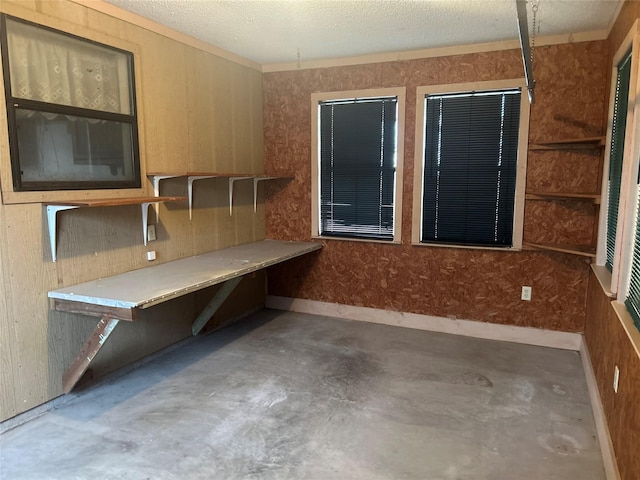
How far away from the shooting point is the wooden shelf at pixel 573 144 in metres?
3.31

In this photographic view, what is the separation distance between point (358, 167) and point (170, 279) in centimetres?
220

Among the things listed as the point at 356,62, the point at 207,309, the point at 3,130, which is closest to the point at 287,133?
the point at 356,62

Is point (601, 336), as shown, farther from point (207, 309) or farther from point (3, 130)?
point (3, 130)

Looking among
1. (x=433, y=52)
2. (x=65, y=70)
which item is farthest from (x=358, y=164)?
(x=65, y=70)

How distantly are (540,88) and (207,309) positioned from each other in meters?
3.25

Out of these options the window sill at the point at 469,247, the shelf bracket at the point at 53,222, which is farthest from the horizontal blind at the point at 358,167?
the shelf bracket at the point at 53,222

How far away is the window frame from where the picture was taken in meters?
2.36

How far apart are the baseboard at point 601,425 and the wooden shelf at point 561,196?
1.14m

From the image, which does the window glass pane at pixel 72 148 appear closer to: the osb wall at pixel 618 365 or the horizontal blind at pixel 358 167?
the horizontal blind at pixel 358 167

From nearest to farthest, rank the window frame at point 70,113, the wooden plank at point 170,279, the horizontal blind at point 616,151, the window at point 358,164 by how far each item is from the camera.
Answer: the window frame at point 70,113 → the wooden plank at point 170,279 → the horizontal blind at point 616,151 → the window at point 358,164

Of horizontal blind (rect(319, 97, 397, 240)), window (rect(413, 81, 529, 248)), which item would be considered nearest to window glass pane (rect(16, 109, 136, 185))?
horizontal blind (rect(319, 97, 397, 240))

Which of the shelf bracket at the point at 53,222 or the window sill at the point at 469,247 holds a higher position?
the shelf bracket at the point at 53,222

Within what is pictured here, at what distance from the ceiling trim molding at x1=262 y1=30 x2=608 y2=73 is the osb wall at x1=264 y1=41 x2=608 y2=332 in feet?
0.14

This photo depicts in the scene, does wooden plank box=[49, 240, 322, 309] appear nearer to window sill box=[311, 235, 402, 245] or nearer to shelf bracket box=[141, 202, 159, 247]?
shelf bracket box=[141, 202, 159, 247]
